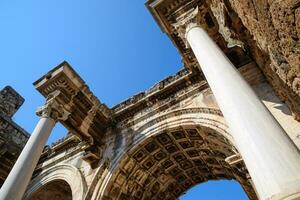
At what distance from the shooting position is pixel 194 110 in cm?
859

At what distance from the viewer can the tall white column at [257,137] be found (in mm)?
2809

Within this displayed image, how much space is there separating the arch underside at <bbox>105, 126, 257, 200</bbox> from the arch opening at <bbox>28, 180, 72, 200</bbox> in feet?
11.7

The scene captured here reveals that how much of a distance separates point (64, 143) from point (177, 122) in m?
6.04

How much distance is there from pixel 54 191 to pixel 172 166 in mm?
6053

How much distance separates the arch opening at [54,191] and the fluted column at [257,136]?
9256 millimetres

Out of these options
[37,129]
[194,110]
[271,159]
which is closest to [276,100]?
[194,110]

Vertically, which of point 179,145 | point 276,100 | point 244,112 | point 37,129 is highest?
point 37,129

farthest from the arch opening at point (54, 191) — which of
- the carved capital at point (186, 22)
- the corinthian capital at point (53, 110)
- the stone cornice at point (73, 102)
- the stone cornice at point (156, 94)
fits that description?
the carved capital at point (186, 22)

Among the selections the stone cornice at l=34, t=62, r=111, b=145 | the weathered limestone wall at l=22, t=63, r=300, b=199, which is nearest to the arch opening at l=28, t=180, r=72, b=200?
the weathered limestone wall at l=22, t=63, r=300, b=199

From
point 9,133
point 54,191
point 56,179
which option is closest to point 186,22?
point 56,179

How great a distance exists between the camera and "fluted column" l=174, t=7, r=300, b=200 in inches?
111

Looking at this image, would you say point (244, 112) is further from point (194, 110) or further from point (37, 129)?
point (37, 129)

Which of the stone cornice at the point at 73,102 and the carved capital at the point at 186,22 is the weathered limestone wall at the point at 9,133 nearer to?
the stone cornice at the point at 73,102

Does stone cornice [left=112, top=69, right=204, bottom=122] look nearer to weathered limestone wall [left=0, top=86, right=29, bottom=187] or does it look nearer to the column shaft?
the column shaft
